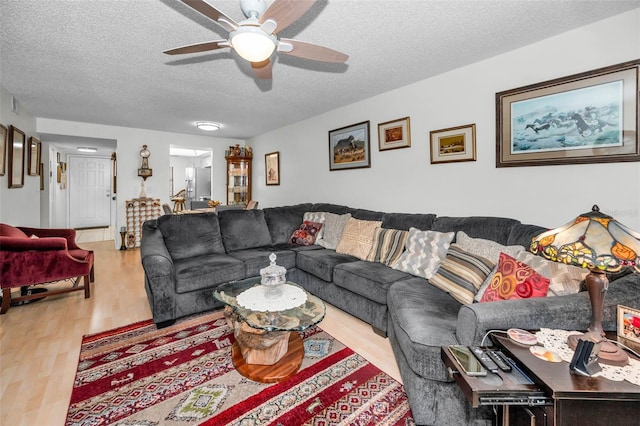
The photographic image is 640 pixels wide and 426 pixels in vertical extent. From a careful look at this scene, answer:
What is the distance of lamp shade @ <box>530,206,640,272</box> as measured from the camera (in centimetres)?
100

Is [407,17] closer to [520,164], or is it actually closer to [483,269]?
[520,164]

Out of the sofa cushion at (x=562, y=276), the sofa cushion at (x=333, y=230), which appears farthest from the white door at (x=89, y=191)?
the sofa cushion at (x=562, y=276)

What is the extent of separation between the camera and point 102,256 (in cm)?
509

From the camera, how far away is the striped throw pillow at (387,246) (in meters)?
2.71

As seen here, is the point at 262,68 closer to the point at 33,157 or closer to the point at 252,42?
the point at 252,42

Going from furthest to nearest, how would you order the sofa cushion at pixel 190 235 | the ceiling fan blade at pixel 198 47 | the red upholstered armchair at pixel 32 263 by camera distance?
the sofa cushion at pixel 190 235, the red upholstered armchair at pixel 32 263, the ceiling fan blade at pixel 198 47

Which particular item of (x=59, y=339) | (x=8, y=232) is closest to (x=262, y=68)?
(x=59, y=339)

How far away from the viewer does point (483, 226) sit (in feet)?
7.77

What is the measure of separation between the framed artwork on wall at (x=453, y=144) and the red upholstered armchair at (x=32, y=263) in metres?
3.99

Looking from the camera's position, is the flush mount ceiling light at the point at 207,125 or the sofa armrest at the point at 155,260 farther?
the flush mount ceiling light at the point at 207,125

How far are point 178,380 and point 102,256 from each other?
4461 mm

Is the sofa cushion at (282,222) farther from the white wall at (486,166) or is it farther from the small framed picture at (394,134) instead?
the small framed picture at (394,134)

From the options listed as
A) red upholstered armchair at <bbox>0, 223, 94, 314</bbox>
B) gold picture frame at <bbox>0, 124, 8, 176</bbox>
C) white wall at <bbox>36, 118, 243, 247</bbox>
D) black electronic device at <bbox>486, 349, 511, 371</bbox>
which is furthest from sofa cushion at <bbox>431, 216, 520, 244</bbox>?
white wall at <bbox>36, 118, 243, 247</bbox>

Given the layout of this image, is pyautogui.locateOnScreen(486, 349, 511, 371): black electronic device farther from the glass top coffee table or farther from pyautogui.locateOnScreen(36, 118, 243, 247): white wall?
pyautogui.locateOnScreen(36, 118, 243, 247): white wall
